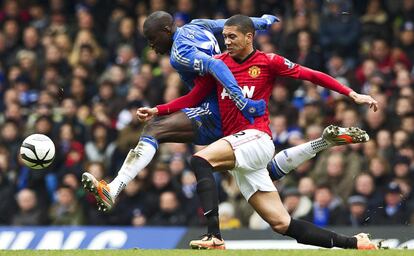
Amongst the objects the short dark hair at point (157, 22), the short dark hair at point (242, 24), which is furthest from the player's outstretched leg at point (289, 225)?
the short dark hair at point (157, 22)

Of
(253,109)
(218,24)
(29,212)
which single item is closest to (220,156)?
(253,109)

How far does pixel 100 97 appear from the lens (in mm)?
18797

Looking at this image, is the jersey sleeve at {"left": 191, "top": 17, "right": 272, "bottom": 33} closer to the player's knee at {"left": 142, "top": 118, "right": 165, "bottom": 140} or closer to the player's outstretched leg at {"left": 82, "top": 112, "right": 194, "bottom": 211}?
the player's outstretched leg at {"left": 82, "top": 112, "right": 194, "bottom": 211}

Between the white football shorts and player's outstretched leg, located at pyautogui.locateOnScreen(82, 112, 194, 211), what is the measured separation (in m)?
0.54

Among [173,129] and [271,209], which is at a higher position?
[173,129]

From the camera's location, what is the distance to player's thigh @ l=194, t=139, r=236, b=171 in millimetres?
10945

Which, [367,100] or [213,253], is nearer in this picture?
[213,253]

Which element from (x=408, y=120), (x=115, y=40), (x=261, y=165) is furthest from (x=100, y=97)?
(x=261, y=165)

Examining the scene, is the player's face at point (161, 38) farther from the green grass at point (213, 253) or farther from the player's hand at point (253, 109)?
the green grass at point (213, 253)

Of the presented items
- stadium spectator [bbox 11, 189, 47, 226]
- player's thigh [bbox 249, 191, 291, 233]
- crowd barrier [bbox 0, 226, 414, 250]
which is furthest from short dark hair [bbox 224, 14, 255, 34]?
stadium spectator [bbox 11, 189, 47, 226]

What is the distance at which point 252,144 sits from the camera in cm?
1099

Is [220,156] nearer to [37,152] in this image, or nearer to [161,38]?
[161,38]

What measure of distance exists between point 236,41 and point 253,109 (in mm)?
629

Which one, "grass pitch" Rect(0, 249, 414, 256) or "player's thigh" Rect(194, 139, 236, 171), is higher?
"player's thigh" Rect(194, 139, 236, 171)
